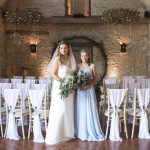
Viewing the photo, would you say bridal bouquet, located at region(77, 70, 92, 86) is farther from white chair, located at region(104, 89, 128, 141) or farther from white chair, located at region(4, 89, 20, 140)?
white chair, located at region(4, 89, 20, 140)

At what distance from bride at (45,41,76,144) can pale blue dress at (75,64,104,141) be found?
186mm

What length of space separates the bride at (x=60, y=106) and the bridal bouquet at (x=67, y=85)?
0.34 ft

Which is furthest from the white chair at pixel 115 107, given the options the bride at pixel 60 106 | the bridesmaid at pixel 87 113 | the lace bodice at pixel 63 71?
the lace bodice at pixel 63 71

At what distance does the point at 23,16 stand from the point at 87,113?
6.92 meters

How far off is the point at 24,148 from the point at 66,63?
177 centimetres

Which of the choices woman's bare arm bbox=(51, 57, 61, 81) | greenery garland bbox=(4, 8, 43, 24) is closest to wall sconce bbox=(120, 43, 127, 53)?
greenery garland bbox=(4, 8, 43, 24)

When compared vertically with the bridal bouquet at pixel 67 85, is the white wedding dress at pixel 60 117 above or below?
below

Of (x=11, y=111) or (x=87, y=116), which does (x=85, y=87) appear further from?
(x=11, y=111)

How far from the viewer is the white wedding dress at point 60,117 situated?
276 inches

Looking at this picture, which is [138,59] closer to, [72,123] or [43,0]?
[43,0]

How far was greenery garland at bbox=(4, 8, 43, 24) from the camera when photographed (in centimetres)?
1320

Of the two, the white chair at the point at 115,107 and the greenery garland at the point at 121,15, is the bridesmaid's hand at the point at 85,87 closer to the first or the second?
the white chair at the point at 115,107

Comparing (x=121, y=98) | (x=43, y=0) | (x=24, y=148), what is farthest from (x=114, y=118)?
(x=43, y=0)

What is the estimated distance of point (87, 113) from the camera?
7297 mm
